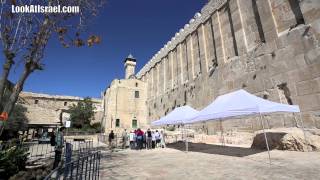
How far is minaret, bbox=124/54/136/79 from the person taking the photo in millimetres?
50287

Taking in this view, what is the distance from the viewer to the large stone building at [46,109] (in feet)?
128

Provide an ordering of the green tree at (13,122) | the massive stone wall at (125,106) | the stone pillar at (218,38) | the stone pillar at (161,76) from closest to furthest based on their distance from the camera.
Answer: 1. the stone pillar at (218,38)
2. the green tree at (13,122)
3. the stone pillar at (161,76)
4. the massive stone wall at (125,106)

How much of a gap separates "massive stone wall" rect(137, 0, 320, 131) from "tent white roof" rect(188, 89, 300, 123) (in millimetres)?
3883

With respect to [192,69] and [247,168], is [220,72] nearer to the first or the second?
[192,69]

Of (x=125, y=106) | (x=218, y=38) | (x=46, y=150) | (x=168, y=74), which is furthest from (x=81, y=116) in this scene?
(x=218, y=38)

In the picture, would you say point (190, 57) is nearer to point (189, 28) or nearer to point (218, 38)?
point (189, 28)

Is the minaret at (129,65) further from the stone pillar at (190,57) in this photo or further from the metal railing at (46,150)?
the metal railing at (46,150)

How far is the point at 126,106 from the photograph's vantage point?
38.5 metres

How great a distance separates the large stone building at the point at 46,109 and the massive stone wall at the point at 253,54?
2477 cm

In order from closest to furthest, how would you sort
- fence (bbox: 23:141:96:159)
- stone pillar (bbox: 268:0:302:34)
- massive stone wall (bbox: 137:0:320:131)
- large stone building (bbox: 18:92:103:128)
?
1. massive stone wall (bbox: 137:0:320:131)
2. stone pillar (bbox: 268:0:302:34)
3. fence (bbox: 23:141:96:159)
4. large stone building (bbox: 18:92:103:128)

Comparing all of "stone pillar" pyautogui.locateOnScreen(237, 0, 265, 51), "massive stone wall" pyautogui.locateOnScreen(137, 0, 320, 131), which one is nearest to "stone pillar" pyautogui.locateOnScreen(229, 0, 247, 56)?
"massive stone wall" pyautogui.locateOnScreen(137, 0, 320, 131)

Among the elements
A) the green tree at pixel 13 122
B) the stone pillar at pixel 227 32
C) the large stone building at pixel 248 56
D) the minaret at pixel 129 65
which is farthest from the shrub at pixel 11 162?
the minaret at pixel 129 65

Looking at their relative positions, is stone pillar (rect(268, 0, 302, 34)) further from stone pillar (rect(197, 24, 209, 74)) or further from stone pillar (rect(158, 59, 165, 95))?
stone pillar (rect(158, 59, 165, 95))

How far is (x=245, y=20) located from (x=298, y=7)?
4530 millimetres
